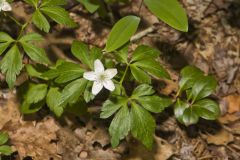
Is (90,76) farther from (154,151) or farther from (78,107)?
(154,151)

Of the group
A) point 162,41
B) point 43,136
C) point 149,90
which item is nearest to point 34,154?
point 43,136

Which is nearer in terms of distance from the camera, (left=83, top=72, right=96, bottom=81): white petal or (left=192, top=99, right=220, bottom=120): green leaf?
(left=83, top=72, right=96, bottom=81): white petal

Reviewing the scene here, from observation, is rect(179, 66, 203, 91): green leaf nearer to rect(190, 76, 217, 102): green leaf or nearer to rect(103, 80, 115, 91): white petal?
rect(190, 76, 217, 102): green leaf

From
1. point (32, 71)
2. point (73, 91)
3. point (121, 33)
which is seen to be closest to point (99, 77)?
point (73, 91)

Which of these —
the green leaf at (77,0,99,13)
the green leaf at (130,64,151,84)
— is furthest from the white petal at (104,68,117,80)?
the green leaf at (77,0,99,13)

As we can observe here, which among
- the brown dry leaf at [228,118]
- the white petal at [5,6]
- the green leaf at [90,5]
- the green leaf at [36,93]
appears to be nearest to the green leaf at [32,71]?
the green leaf at [36,93]
